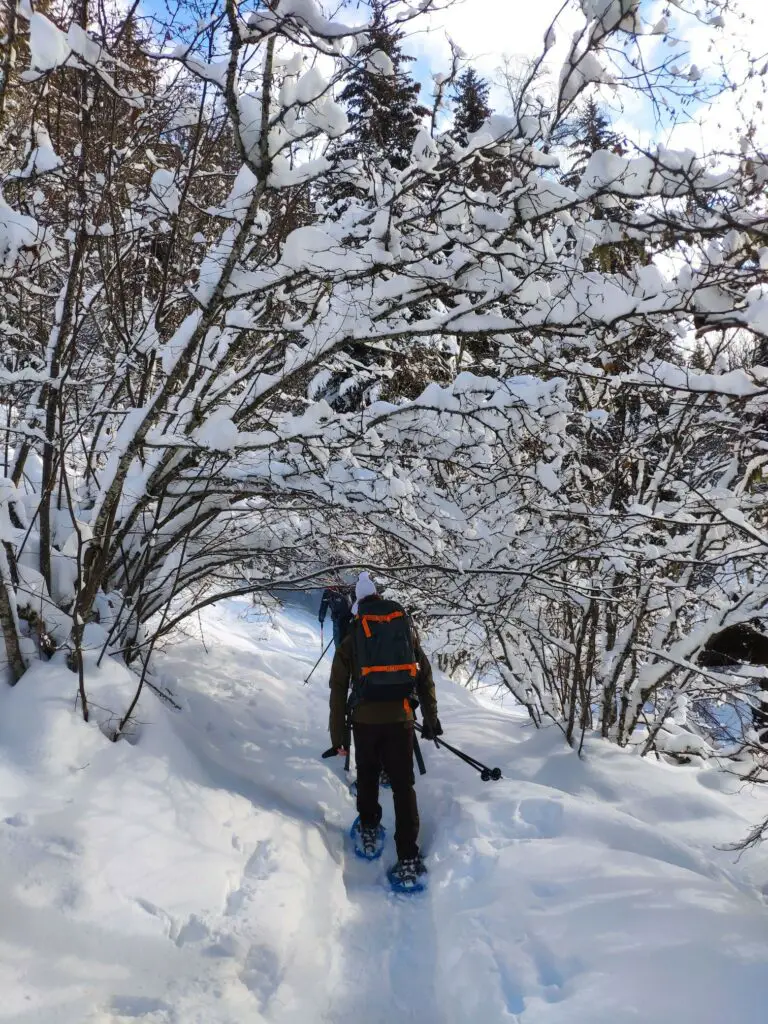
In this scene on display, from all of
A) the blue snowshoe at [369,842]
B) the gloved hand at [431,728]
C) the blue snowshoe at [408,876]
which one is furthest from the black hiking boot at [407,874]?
the gloved hand at [431,728]

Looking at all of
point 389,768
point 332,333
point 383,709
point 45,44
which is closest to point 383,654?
point 383,709

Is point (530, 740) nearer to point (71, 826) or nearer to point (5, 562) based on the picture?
point (71, 826)

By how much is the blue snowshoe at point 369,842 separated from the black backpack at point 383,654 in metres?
0.88

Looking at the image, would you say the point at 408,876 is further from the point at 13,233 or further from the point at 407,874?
the point at 13,233

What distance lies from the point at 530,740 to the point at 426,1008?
373 cm

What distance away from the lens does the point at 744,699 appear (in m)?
5.38

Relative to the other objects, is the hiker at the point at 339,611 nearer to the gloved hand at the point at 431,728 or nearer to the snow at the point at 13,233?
the gloved hand at the point at 431,728

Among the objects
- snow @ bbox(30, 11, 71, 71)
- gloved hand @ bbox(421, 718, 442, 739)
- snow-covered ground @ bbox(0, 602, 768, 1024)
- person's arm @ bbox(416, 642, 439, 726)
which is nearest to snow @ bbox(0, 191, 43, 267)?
snow @ bbox(30, 11, 71, 71)

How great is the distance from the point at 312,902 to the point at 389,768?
3.19 feet

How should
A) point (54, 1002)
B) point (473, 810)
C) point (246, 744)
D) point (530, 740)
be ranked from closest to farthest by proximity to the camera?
point (54, 1002) → point (473, 810) → point (246, 744) → point (530, 740)

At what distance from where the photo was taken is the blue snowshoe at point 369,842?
4.04 m

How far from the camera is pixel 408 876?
→ 370 centimetres

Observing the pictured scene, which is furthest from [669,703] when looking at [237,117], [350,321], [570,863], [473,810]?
[237,117]

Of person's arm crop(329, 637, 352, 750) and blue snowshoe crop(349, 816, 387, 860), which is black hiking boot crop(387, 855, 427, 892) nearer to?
blue snowshoe crop(349, 816, 387, 860)
